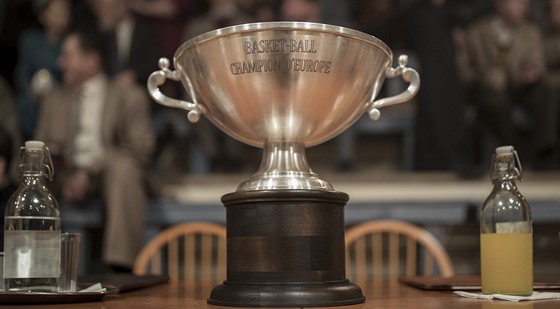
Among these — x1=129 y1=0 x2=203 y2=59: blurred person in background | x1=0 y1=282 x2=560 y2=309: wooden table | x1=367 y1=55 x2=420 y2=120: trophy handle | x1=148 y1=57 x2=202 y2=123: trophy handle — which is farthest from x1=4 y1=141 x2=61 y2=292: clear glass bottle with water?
x1=129 y1=0 x2=203 y2=59: blurred person in background

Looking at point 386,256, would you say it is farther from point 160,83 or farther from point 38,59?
point 160,83

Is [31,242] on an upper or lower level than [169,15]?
lower

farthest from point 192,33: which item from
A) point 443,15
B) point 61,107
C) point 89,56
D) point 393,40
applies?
point 443,15

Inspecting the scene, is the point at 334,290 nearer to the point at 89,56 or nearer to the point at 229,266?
the point at 229,266

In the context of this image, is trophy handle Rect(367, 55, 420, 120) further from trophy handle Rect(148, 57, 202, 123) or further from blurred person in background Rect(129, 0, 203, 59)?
blurred person in background Rect(129, 0, 203, 59)

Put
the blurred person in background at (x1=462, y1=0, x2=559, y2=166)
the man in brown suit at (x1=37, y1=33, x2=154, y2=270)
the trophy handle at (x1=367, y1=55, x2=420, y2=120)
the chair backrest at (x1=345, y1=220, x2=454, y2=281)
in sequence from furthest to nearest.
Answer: the blurred person in background at (x1=462, y1=0, x2=559, y2=166) → the man in brown suit at (x1=37, y1=33, x2=154, y2=270) → the chair backrest at (x1=345, y1=220, x2=454, y2=281) → the trophy handle at (x1=367, y1=55, x2=420, y2=120)

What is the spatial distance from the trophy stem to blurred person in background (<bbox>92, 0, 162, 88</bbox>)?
9.36 ft

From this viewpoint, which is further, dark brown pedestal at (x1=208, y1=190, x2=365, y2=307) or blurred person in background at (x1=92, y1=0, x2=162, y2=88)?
blurred person in background at (x1=92, y1=0, x2=162, y2=88)

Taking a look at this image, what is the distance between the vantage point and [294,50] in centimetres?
89

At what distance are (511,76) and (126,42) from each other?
6.59 feet

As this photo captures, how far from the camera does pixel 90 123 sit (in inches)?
142

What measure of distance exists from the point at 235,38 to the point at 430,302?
1.34 feet

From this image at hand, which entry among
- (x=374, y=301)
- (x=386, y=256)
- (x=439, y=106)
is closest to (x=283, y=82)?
(x=374, y=301)

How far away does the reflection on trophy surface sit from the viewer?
33.6 inches
